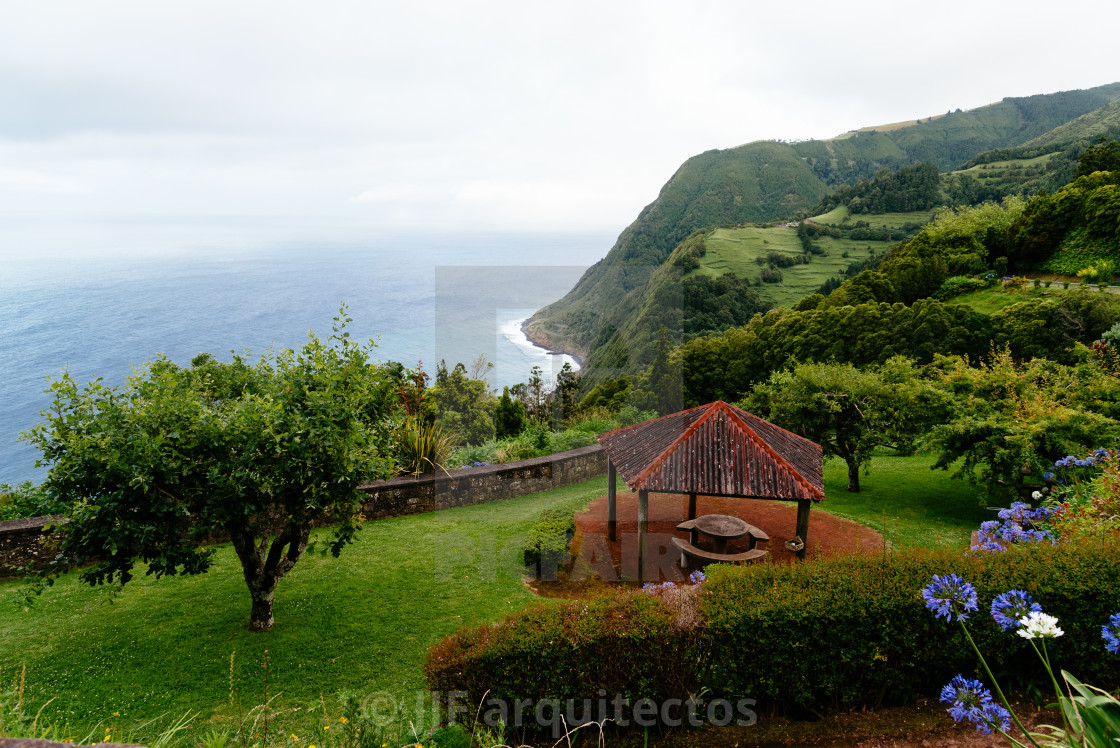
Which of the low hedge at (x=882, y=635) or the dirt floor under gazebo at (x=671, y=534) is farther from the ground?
the low hedge at (x=882, y=635)

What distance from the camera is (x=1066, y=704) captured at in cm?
290

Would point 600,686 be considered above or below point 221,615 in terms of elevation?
above

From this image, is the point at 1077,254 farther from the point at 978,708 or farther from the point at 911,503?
the point at 978,708

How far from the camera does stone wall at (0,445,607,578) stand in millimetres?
10430

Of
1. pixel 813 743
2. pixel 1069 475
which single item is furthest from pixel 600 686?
pixel 1069 475

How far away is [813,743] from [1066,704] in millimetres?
1662

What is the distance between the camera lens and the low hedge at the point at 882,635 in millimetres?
4113

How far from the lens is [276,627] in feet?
21.0

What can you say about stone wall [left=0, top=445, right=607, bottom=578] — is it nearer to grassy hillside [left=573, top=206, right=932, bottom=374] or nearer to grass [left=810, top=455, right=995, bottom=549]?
grass [left=810, top=455, right=995, bottom=549]

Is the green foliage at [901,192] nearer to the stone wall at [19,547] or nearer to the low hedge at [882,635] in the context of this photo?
the low hedge at [882,635]

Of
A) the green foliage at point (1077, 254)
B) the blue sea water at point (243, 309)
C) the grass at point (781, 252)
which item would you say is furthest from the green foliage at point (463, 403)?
the grass at point (781, 252)

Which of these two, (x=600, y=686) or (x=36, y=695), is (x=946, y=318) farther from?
(x=36, y=695)

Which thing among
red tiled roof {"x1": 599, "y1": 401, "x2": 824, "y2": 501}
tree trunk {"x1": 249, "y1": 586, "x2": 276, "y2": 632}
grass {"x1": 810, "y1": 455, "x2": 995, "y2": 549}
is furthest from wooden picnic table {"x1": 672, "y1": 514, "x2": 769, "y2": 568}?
tree trunk {"x1": 249, "y1": 586, "x2": 276, "y2": 632}

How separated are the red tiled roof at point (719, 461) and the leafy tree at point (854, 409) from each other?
3183 mm
